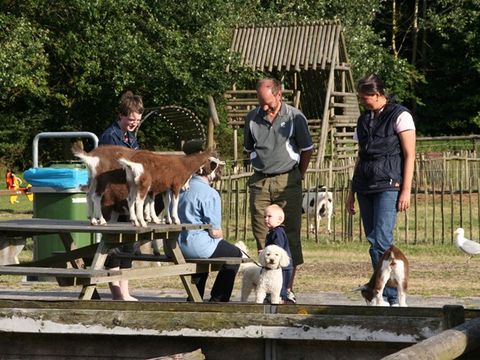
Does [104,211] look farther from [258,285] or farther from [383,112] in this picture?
[383,112]

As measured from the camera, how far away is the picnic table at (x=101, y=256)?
989cm

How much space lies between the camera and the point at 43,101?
43.9 meters

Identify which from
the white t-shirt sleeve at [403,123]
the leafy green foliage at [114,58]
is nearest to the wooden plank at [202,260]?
the white t-shirt sleeve at [403,123]

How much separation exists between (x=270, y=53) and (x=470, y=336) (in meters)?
28.7

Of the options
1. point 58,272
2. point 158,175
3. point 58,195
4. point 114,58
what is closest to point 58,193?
point 58,195

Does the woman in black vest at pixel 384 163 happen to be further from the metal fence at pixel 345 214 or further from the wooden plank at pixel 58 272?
the metal fence at pixel 345 214

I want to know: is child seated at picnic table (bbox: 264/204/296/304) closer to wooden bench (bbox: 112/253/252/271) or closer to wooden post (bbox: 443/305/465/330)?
wooden bench (bbox: 112/253/252/271)

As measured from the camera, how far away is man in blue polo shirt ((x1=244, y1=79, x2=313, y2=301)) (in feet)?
38.3

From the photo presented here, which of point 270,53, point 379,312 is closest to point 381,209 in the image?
point 379,312

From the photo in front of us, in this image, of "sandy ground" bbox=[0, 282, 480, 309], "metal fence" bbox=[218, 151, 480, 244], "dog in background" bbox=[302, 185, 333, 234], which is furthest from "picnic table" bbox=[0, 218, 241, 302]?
"dog in background" bbox=[302, 185, 333, 234]

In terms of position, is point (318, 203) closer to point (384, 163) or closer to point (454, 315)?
point (384, 163)

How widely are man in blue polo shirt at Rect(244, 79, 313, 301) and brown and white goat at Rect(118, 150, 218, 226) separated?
34.1 inches

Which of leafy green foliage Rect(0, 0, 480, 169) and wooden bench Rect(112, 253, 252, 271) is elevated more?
leafy green foliage Rect(0, 0, 480, 169)

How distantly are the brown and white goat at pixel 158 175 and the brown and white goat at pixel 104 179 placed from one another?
0.46ft
